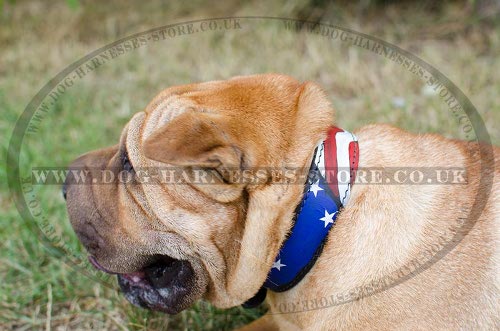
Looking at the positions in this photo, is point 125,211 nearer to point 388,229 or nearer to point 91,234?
point 91,234

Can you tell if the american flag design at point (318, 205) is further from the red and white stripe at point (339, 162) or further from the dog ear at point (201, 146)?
the dog ear at point (201, 146)

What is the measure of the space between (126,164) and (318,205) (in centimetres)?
94

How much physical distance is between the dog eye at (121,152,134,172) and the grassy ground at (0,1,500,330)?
1051 mm

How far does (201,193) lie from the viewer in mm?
2412

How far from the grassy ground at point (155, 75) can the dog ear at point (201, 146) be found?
1.35m

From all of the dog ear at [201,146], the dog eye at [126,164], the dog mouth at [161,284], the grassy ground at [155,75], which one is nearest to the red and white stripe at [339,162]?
the dog ear at [201,146]

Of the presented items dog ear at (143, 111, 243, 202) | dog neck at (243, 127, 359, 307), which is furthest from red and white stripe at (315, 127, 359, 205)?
dog ear at (143, 111, 243, 202)

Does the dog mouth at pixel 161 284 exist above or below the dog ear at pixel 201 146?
below

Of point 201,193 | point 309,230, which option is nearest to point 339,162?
point 309,230

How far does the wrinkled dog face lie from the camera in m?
2.27

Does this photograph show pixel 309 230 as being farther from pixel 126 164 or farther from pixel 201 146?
pixel 126 164

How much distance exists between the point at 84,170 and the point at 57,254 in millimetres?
1173

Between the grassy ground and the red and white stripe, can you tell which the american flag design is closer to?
the red and white stripe

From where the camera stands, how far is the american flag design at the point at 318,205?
94.5 inches
